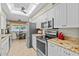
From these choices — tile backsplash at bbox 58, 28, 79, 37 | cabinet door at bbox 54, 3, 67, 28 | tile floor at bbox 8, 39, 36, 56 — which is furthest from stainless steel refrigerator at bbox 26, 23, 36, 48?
cabinet door at bbox 54, 3, 67, 28

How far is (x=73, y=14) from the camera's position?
2.52 metres

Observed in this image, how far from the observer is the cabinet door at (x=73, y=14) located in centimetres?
241

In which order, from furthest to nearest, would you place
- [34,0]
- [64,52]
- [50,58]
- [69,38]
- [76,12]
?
[69,38], [76,12], [64,52], [34,0], [50,58]

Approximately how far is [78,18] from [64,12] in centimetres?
64

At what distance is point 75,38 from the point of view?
300 centimetres

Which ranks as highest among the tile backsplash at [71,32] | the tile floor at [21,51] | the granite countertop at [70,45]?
the tile backsplash at [71,32]

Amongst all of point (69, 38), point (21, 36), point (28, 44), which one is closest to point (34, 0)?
point (69, 38)

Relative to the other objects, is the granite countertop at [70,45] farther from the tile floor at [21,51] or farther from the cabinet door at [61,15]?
the tile floor at [21,51]

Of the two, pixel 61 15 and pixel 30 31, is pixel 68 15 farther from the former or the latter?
pixel 30 31

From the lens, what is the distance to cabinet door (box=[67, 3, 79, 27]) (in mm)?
2409

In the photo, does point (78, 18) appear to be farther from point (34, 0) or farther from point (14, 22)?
point (14, 22)

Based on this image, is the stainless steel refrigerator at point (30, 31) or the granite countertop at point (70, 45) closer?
the granite countertop at point (70, 45)

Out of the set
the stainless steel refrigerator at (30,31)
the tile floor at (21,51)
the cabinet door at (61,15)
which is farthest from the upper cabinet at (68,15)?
the stainless steel refrigerator at (30,31)

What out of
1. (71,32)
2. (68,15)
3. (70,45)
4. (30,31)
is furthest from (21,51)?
(70,45)
